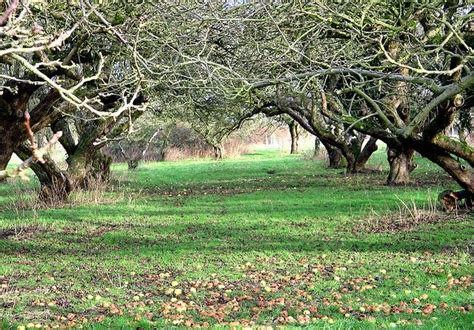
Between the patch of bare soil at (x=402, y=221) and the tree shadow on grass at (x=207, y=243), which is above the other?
the patch of bare soil at (x=402, y=221)

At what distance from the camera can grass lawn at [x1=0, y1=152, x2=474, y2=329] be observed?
20.4ft

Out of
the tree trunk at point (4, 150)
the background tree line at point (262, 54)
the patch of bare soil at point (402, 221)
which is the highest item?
the background tree line at point (262, 54)

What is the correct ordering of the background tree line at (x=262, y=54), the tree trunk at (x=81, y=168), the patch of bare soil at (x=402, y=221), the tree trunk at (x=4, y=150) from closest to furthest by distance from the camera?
1. the background tree line at (x=262, y=54)
2. the patch of bare soil at (x=402, y=221)
3. the tree trunk at (x=4, y=150)
4. the tree trunk at (x=81, y=168)

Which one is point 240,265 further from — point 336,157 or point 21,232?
point 336,157

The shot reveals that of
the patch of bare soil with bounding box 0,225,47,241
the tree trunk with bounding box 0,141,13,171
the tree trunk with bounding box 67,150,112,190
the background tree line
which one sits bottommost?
the patch of bare soil with bounding box 0,225,47,241

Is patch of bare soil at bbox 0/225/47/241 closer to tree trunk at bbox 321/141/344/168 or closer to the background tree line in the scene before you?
the background tree line

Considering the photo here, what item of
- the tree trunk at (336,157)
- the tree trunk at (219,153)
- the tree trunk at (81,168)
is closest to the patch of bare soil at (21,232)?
the tree trunk at (81,168)

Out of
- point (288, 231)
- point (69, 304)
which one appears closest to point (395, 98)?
point (288, 231)

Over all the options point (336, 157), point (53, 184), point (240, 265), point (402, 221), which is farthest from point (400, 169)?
point (240, 265)

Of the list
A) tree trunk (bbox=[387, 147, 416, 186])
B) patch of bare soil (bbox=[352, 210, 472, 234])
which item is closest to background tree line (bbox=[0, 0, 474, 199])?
patch of bare soil (bbox=[352, 210, 472, 234])

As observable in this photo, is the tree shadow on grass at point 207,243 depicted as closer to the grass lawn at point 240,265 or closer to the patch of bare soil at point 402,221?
the grass lawn at point 240,265

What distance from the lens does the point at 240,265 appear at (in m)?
8.60

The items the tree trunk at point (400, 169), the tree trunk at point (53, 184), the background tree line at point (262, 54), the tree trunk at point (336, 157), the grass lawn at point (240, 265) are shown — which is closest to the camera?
the grass lawn at point (240, 265)

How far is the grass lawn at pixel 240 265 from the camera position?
6227 millimetres
